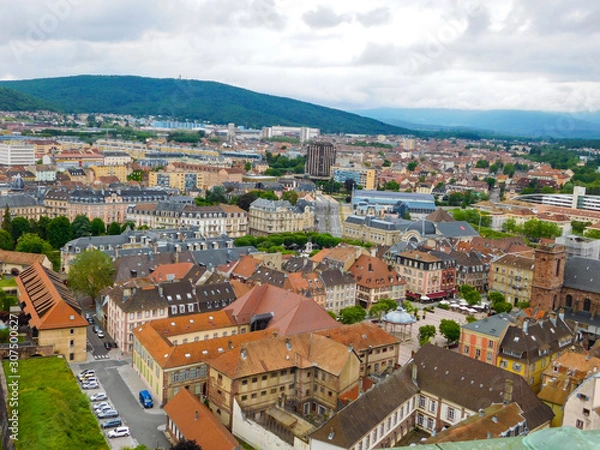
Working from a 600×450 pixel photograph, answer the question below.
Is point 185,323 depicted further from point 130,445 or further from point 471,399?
point 471,399

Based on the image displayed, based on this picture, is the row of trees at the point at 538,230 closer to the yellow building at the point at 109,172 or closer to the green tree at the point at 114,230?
the green tree at the point at 114,230

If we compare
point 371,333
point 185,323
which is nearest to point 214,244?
point 185,323

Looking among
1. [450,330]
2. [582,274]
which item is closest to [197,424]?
[450,330]

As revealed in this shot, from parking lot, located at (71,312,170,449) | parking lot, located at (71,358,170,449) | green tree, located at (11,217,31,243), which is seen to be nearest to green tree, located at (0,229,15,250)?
green tree, located at (11,217,31,243)

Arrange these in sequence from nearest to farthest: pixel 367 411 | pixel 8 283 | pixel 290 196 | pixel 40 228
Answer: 1. pixel 367 411
2. pixel 8 283
3. pixel 40 228
4. pixel 290 196

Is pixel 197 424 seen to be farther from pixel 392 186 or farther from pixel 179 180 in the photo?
pixel 392 186
